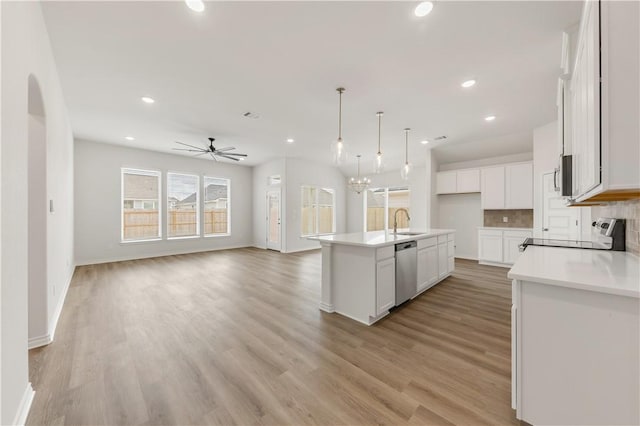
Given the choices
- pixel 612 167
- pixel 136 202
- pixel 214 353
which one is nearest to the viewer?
pixel 612 167

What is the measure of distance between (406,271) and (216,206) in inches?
264

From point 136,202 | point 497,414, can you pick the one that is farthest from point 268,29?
point 136,202

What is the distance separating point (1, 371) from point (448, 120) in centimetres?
566

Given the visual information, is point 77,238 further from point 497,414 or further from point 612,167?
point 612,167

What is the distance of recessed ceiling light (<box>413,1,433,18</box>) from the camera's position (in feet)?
6.24

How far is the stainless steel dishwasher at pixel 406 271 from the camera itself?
3128 mm

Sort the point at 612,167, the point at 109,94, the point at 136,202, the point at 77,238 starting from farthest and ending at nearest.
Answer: the point at 136,202 → the point at 77,238 → the point at 109,94 → the point at 612,167

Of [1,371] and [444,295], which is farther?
[444,295]

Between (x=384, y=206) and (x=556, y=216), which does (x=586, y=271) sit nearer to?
(x=556, y=216)

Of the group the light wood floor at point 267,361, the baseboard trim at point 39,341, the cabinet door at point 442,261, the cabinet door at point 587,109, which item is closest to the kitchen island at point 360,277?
the light wood floor at point 267,361

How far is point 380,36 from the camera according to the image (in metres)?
2.28

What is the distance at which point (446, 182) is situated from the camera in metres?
6.58

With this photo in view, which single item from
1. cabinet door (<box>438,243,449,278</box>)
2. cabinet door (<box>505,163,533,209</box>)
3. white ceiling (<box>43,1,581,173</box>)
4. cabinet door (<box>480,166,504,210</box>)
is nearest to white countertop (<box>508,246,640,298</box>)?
white ceiling (<box>43,1,581,173</box>)

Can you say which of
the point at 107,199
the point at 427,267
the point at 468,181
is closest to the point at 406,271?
the point at 427,267
